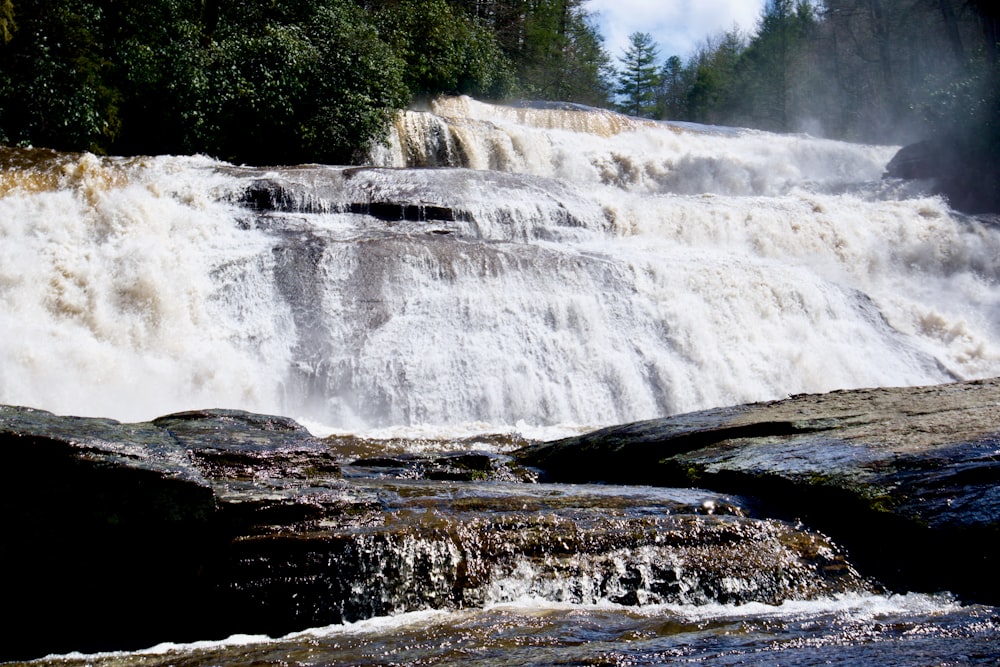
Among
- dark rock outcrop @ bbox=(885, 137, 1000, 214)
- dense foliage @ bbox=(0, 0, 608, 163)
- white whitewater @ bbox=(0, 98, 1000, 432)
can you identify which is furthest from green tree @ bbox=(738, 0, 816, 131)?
white whitewater @ bbox=(0, 98, 1000, 432)

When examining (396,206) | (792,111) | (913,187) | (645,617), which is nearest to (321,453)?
(645,617)

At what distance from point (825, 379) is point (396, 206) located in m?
6.13

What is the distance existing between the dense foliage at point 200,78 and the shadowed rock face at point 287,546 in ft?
38.8

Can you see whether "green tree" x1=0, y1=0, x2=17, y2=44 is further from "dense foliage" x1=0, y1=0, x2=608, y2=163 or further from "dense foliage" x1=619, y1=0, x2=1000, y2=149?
"dense foliage" x1=619, y1=0, x2=1000, y2=149

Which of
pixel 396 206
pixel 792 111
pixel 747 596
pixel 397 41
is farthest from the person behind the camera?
pixel 792 111

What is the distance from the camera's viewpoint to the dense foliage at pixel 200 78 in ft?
47.0

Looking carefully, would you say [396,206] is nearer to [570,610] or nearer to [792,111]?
[570,610]

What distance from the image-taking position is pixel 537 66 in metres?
36.7

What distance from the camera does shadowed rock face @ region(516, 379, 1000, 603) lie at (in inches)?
170

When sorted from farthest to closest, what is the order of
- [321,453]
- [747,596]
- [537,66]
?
[537,66] < [321,453] < [747,596]

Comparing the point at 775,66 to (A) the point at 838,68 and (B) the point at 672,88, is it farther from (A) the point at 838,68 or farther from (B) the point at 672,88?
(B) the point at 672,88

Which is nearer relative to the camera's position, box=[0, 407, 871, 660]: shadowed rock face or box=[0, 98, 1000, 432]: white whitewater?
box=[0, 407, 871, 660]: shadowed rock face

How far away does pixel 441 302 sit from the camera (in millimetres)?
10789

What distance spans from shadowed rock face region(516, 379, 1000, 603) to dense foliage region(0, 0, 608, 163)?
36.6 feet
